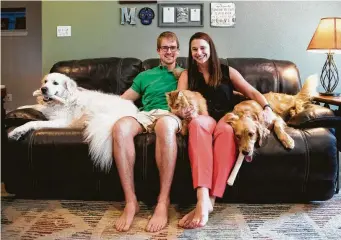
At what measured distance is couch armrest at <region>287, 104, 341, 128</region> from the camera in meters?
1.99

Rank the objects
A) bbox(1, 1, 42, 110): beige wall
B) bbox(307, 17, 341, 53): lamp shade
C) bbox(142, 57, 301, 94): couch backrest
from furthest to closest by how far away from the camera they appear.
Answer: bbox(1, 1, 42, 110): beige wall < bbox(142, 57, 301, 94): couch backrest < bbox(307, 17, 341, 53): lamp shade

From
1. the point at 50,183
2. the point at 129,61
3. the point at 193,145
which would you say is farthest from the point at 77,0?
the point at 193,145

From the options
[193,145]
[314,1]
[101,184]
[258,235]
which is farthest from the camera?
[314,1]

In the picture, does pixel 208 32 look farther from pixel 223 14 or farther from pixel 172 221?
pixel 172 221

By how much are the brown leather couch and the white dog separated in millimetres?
64

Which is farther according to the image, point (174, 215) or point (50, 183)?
point (50, 183)

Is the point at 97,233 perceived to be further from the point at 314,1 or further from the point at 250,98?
the point at 314,1

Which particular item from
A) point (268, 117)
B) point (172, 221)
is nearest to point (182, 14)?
point (268, 117)

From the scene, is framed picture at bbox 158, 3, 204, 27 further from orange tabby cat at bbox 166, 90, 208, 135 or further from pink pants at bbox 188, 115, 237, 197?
pink pants at bbox 188, 115, 237, 197

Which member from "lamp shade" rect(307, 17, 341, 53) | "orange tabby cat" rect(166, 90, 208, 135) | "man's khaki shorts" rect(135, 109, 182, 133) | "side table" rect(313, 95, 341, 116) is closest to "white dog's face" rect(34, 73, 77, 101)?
"man's khaki shorts" rect(135, 109, 182, 133)

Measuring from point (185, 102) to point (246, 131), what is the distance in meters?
0.37

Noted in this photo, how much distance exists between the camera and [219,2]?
301 centimetres

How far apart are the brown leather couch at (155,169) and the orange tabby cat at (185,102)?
154 millimetres

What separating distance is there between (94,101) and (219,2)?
59.4 inches
